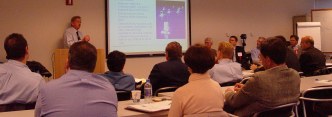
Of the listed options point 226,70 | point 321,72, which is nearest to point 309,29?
point 321,72

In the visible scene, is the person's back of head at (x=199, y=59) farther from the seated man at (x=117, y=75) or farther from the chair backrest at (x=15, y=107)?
the seated man at (x=117, y=75)

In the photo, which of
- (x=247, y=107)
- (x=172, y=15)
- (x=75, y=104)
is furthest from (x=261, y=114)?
(x=172, y=15)

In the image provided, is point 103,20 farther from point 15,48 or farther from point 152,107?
point 152,107

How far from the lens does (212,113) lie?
99.6 inches

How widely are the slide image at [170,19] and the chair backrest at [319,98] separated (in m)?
5.26

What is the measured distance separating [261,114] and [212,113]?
0.58 meters

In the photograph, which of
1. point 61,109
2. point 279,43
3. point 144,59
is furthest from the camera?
point 144,59

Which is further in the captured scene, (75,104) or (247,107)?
(247,107)

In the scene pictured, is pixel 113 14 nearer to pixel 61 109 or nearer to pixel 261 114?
pixel 261 114

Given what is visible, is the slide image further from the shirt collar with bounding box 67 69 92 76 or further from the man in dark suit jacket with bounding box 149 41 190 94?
the shirt collar with bounding box 67 69 92 76

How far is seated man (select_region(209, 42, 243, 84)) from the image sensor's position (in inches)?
184

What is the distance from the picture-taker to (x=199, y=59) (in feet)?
8.63

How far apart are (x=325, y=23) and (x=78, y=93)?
11.0 metres

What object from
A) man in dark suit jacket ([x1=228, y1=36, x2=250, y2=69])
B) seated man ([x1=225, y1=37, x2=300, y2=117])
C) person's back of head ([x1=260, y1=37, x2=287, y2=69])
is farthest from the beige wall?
person's back of head ([x1=260, y1=37, x2=287, y2=69])
